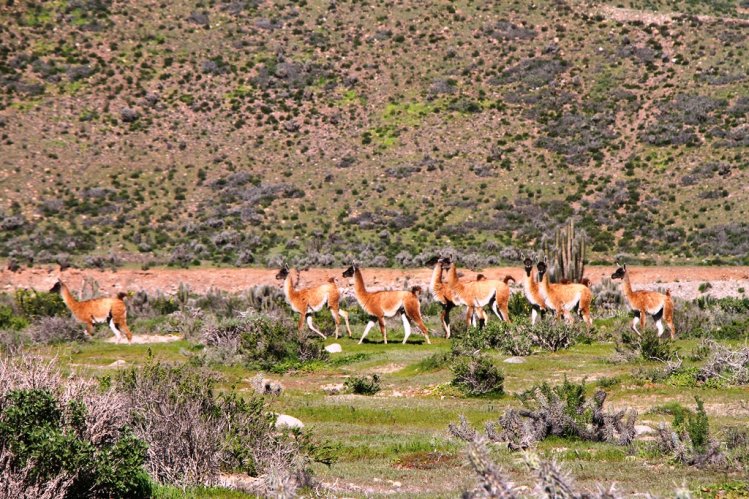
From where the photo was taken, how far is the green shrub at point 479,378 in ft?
60.3

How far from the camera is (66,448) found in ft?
28.6

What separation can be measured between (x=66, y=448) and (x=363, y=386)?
1144 cm

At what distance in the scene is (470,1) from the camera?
8056 centimetres

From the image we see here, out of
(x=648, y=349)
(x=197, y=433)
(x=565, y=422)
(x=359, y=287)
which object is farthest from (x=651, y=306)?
(x=197, y=433)

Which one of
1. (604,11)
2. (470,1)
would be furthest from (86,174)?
(604,11)

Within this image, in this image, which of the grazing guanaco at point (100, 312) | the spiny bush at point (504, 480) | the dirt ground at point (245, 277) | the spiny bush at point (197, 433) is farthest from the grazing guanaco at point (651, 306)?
the spiny bush at point (504, 480)

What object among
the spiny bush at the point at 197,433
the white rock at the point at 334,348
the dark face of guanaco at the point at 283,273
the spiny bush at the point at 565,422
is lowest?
the white rock at the point at 334,348

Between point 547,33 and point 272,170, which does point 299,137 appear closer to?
point 272,170

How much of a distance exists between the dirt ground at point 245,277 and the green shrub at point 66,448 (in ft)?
110

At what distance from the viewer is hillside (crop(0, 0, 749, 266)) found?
55469 mm

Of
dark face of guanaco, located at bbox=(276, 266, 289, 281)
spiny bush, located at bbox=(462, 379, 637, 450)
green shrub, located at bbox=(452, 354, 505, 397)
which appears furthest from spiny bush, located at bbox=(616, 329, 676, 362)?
dark face of guanaco, located at bbox=(276, 266, 289, 281)

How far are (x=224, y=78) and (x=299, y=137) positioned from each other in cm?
834

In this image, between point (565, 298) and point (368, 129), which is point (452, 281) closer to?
point (565, 298)

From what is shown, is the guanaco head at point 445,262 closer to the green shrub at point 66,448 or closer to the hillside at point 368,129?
the hillside at point 368,129
